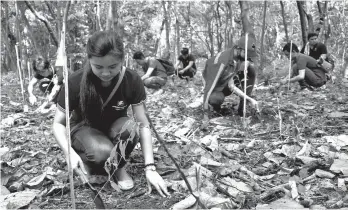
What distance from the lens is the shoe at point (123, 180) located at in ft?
8.38

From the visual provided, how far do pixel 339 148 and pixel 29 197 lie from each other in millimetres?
2434

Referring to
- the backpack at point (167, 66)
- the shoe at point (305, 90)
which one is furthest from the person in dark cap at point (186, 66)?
the shoe at point (305, 90)

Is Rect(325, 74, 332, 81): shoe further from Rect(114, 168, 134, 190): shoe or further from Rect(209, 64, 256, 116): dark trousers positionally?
Rect(114, 168, 134, 190): shoe

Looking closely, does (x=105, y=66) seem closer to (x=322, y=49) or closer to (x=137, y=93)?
(x=137, y=93)

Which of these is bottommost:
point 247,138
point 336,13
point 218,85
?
point 247,138

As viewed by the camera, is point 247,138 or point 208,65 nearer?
point 247,138

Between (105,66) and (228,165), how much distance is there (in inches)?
48.4

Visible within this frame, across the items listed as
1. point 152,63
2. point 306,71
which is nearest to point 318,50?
point 306,71

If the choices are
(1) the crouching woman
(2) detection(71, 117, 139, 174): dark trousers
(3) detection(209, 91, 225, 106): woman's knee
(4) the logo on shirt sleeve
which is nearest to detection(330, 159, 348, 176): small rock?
(1) the crouching woman

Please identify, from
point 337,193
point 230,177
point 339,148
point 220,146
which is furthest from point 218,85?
point 337,193

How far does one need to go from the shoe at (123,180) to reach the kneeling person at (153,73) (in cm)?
574

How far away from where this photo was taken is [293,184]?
7.80 ft

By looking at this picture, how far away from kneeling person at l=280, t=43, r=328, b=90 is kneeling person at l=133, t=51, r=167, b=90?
112 inches

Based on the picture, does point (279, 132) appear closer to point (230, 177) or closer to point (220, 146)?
point (220, 146)
